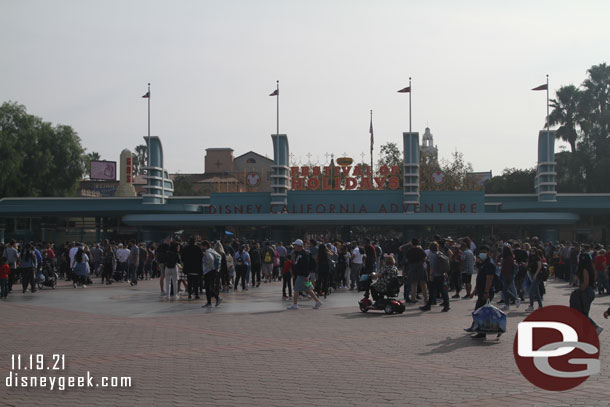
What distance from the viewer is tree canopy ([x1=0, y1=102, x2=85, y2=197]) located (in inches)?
2390

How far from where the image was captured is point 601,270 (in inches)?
858

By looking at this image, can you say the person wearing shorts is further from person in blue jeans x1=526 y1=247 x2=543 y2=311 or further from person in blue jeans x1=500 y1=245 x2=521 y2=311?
person in blue jeans x1=526 y1=247 x2=543 y2=311

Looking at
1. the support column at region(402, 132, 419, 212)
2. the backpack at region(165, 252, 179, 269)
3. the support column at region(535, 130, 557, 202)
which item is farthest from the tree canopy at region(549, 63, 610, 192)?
the backpack at region(165, 252, 179, 269)

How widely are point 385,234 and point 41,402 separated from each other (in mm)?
38224

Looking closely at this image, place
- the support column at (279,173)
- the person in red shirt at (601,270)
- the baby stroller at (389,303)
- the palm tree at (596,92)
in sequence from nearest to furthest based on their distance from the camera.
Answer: the baby stroller at (389,303), the person in red shirt at (601,270), the support column at (279,173), the palm tree at (596,92)

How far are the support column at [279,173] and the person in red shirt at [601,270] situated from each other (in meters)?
25.8

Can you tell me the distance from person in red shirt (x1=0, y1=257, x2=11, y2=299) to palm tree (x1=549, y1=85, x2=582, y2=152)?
5768cm

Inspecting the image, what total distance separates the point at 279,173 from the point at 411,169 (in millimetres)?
8983

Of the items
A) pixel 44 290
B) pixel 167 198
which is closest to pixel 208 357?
pixel 44 290

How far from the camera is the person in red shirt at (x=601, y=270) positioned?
21.7m

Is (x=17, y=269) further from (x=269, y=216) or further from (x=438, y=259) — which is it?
(x=269, y=216)

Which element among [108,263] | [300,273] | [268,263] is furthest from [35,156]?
[300,273]

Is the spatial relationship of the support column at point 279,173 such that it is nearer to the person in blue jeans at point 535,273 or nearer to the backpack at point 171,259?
the backpack at point 171,259

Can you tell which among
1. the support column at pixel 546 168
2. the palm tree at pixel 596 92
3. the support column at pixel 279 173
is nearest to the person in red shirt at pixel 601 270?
the support column at pixel 546 168
